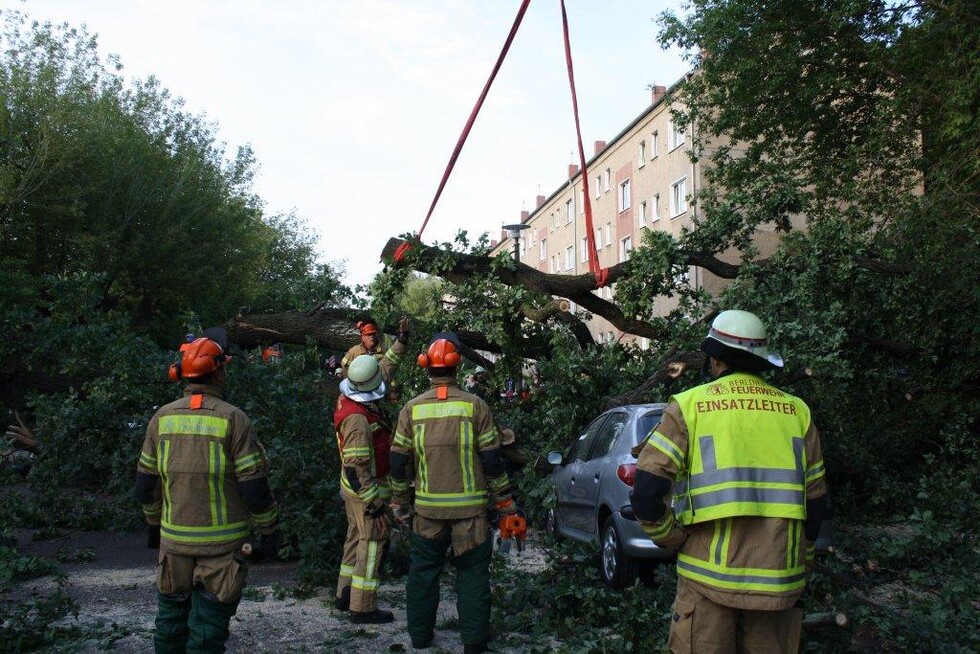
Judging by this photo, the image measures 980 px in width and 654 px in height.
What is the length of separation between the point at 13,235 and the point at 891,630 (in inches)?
809

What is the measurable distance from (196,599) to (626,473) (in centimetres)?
351

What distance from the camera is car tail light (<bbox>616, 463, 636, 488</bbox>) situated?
6.70m

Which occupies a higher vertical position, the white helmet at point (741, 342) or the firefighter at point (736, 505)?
the white helmet at point (741, 342)

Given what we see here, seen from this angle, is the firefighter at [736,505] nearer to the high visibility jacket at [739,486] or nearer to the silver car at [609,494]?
Answer: the high visibility jacket at [739,486]

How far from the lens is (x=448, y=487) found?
543cm

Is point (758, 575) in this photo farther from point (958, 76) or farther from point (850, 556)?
point (958, 76)

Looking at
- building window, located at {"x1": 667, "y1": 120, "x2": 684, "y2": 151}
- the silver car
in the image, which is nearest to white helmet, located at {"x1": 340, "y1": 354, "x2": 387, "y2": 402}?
the silver car

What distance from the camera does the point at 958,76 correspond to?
11.4 meters

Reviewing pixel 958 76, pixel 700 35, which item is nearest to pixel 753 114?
pixel 700 35

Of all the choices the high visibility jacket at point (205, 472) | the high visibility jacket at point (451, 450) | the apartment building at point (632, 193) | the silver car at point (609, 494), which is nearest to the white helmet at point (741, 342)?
the high visibility jacket at point (205, 472)

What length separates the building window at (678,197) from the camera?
33400 mm

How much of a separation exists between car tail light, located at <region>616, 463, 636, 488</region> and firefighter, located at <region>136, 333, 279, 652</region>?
3134 millimetres

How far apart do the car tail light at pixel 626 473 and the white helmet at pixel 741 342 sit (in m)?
3.46

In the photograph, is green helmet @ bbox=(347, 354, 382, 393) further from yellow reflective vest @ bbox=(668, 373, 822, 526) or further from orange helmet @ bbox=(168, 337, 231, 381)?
yellow reflective vest @ bbox=(668, 373, 822, 526)
